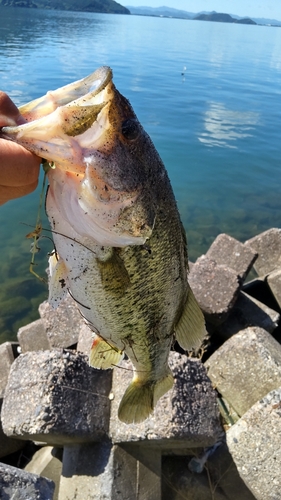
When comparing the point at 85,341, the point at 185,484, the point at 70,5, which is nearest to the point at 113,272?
the point at 85,341

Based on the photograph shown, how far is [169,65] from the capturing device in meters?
30.5

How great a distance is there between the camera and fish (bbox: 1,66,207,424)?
1384 millimetres

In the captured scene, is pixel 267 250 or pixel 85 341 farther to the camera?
pixel 267 250

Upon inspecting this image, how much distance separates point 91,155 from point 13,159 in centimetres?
28

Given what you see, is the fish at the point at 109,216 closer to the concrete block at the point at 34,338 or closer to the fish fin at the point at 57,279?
the fish fin at the point at 57,279

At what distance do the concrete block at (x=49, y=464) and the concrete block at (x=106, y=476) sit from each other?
0.48 m

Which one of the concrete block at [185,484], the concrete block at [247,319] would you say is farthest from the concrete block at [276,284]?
the concrete block at [185,484]

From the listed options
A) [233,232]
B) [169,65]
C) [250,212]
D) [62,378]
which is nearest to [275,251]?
[233,232]

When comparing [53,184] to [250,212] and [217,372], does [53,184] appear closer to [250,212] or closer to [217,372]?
[217,372]

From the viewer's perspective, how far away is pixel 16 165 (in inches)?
53.4

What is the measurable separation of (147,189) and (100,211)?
0.22 m

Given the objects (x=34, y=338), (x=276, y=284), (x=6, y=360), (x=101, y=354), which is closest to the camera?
(x=101, y=354)

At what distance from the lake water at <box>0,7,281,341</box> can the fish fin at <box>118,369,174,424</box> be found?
438cm

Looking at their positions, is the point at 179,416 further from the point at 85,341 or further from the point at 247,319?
the point at 247,319
